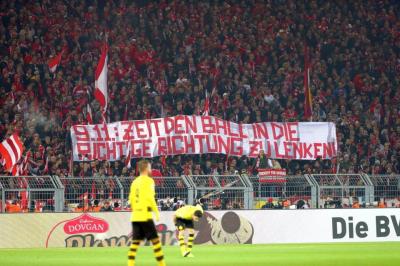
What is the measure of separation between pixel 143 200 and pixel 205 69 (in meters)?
23.7

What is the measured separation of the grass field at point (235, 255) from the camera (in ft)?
77.2

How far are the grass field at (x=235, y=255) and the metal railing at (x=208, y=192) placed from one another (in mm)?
1744

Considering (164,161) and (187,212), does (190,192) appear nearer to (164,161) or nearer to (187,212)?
(187,212)

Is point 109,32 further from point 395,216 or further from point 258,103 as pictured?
point 395,216

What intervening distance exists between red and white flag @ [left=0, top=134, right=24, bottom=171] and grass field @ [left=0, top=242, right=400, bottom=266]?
151 inches

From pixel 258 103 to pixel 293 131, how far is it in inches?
120

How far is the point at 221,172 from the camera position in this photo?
38.2m

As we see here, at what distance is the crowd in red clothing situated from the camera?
3816 centimetres

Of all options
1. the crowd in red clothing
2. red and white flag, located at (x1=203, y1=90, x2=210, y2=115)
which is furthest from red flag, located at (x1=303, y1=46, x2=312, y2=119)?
red and white flag, located at (x1=203, y1=90, x2=210, y2=115)

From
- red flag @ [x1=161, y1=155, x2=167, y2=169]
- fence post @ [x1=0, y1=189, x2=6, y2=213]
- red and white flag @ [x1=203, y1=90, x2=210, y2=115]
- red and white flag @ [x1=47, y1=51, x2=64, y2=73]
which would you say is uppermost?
red and white flag @ [x1=47, y1=51, x2=64, y2=73]

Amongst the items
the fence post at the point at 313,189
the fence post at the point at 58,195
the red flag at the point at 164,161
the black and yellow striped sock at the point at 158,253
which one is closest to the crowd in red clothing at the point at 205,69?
the red flag at the point at 164,161

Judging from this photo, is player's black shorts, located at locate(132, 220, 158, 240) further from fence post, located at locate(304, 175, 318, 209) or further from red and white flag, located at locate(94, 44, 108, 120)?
red and white flag, located at locate(94, 44, 108, 120)

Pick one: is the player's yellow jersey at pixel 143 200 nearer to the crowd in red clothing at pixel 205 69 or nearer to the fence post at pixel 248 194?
the fence post at pixel 248 194

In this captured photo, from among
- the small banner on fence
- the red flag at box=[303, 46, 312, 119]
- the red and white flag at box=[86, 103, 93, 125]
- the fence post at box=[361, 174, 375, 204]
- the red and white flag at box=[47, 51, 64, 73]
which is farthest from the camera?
the red flag at box=[303, 46, 312, 119]
